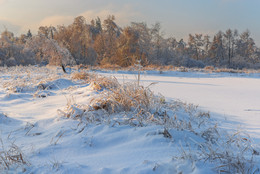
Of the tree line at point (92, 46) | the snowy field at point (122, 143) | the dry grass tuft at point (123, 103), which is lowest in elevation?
the snowy field at point (122, 143)

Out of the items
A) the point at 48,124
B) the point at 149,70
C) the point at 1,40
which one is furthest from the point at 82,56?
the point at 48,124

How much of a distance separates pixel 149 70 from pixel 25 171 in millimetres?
8463

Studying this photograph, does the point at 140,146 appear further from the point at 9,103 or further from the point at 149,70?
the point at 149,70

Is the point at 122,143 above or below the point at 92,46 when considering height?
below

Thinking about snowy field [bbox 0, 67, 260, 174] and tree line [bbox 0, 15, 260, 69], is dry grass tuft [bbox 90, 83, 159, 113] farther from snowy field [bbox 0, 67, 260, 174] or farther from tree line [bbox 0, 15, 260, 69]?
tree line [bbox 0, 15, 260, 69]

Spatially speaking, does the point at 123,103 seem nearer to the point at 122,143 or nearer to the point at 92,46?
the point at 122,143

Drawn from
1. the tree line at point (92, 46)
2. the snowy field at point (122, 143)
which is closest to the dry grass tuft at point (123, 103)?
the snowy field at point (122, 143)

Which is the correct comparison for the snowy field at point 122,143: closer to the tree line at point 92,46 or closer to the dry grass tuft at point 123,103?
the dry grass tuft at point 123,103

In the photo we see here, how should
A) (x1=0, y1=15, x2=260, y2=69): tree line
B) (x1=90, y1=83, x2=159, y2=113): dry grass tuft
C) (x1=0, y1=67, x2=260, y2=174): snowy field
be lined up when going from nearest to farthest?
(x1=0, y1=67, x2=260, y2=174): snowy field < (x1=90, y1=83, x2=159, y2=113): dry grass tuft < (x1=0, y1=15, x2=260, y2=69): tree line

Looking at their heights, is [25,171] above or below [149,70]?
below

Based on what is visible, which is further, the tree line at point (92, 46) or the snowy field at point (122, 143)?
the tree line at point (92, 46)

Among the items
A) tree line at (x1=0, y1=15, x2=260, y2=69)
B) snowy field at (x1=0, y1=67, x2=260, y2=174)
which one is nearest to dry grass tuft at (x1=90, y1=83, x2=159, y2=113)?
snowy field at (x1=0, y1=67, x2=260, y2=174)

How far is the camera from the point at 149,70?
917cm

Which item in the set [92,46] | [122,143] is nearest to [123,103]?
[122,143]
